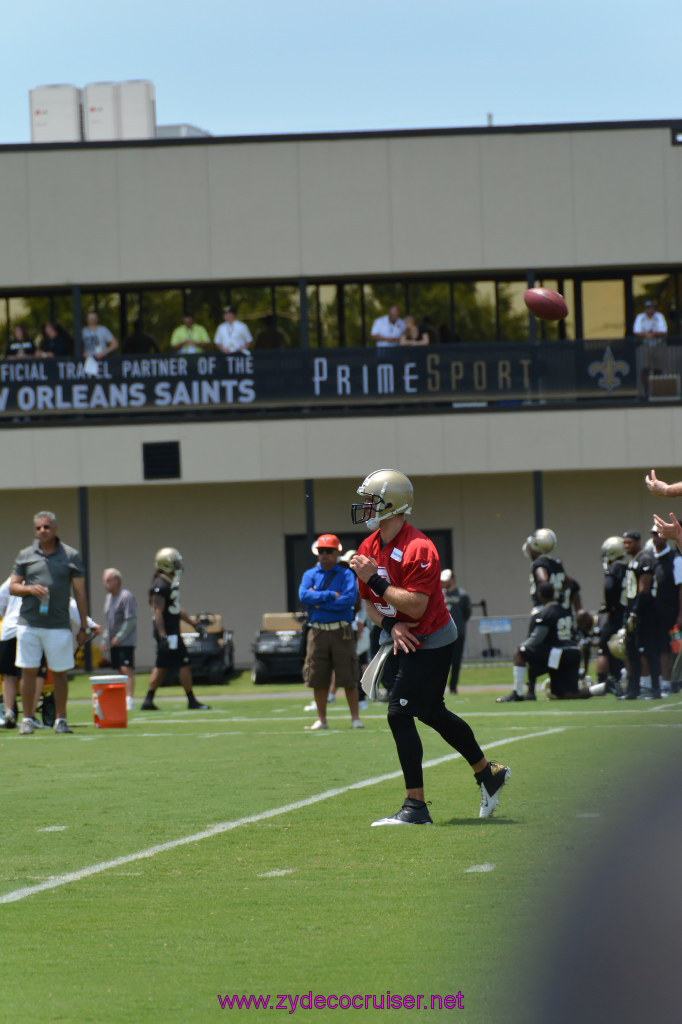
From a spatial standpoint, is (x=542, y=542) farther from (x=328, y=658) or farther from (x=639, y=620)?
(x=328, y=658)

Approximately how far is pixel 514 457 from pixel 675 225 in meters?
5.71

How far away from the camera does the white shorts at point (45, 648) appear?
14.6 meters

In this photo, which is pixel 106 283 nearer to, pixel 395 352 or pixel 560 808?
pixel 395 352

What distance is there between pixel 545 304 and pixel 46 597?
5911 millimetres

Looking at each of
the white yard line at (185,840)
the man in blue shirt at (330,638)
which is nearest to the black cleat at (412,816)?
the white yard line at (185,840)

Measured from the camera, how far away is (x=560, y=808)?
8523 mm

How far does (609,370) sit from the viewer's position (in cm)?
2808

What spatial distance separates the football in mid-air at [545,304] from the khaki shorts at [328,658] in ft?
12.6

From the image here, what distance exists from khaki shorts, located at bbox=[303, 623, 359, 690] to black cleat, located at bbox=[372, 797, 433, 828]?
261 inches

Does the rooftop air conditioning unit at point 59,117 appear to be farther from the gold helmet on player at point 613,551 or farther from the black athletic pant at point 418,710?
the black athletic pant at point 418,710

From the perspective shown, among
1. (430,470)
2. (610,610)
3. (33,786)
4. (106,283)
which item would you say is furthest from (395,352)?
(33,786)

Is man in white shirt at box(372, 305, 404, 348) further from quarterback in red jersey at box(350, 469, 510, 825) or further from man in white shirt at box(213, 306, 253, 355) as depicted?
quarterback in red jersey at box(350, 469, 510, 825)

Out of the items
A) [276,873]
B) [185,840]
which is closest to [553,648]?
[185,840]

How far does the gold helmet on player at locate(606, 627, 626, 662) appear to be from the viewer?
1848 centimetres
